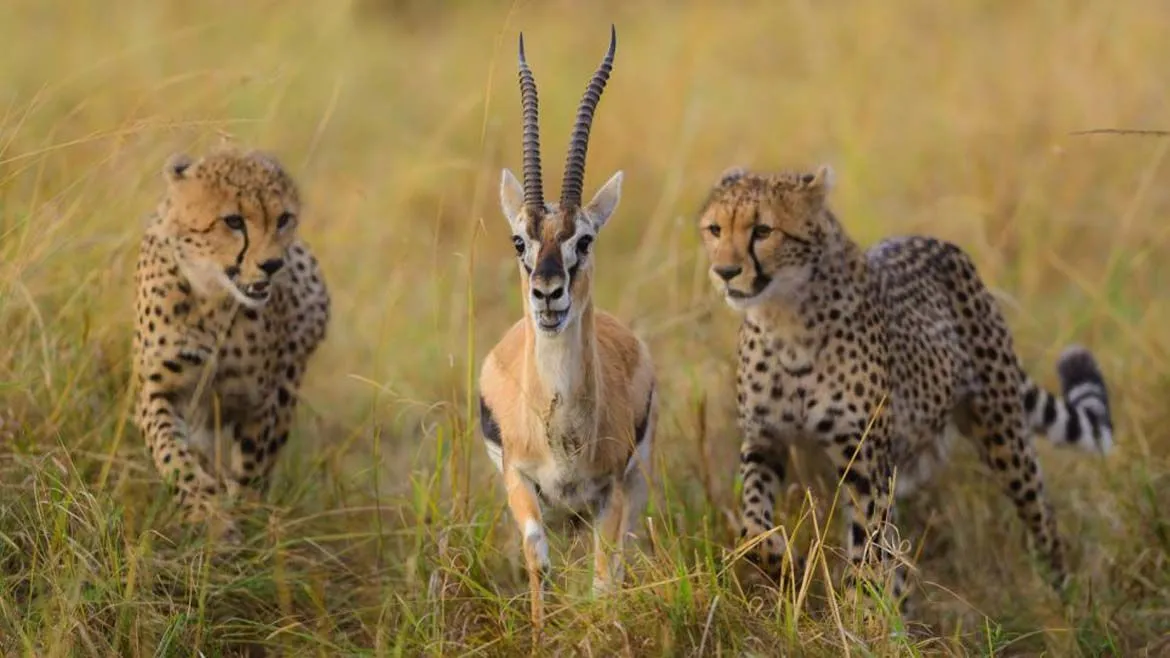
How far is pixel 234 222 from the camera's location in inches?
227

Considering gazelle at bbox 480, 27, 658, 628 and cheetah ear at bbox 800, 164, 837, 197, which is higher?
cheetah ear at bbox 800, 164, 837, 197

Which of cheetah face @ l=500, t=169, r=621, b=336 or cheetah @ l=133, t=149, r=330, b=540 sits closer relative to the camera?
cheetah face @ l=500, t=169, r=621, b=336

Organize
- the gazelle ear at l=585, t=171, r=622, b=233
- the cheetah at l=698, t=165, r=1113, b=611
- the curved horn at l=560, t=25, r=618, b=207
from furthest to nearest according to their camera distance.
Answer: the cheetah at l=698, t=165, r=1113, b=611
the gazelle ear at l=585, t=171, r=622, b=233
the curved horn at l=560, t=25, r=618, b=207

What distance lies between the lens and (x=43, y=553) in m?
4.97

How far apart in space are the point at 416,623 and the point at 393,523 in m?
1.24

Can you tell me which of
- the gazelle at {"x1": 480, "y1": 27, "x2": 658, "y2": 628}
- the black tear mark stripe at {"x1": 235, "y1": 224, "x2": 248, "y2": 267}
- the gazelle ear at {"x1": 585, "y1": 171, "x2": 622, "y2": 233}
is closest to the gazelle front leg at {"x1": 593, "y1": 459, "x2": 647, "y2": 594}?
A: the gazelle at {"x1": 480, "y1": 27, "x2": 658, "y2": 628}

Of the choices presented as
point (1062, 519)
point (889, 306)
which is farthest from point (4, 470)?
point (1062, 519)

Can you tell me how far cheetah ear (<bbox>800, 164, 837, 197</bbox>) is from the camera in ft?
18.5

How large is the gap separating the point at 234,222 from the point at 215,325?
348 mm

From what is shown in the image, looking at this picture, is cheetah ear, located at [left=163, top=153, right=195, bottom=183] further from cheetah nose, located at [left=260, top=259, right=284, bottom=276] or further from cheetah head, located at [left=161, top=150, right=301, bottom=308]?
cheetah nose, located at [left=260, top=259, right=284, bottom=276]

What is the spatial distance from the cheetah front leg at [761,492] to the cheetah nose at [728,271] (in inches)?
20.6

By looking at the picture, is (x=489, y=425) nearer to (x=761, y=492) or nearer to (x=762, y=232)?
(x=761, y=492)

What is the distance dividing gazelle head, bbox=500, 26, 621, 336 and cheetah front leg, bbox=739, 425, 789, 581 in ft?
2.83

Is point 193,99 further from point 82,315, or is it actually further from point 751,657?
point 751,657
